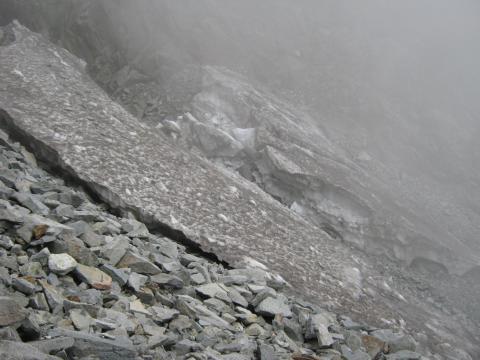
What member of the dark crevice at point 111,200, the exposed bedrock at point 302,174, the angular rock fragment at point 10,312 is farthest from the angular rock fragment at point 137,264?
the exposed bedrock at point 302,174

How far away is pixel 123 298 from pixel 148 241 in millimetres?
1810

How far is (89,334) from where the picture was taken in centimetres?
357

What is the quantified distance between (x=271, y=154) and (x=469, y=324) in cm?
692

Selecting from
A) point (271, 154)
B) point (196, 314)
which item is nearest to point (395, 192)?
point (271, 154)

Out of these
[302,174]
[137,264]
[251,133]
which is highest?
[251,133]

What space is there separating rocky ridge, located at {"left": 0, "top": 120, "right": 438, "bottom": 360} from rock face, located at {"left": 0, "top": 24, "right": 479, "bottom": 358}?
0.06 feet

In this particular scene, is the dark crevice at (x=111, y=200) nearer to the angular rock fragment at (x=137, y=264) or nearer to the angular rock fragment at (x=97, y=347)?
the angular rock fragment at (x=137, y=264)

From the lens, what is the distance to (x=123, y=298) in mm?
4539

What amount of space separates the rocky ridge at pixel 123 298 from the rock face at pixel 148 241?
0.06 ft

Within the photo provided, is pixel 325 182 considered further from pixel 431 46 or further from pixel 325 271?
pixel 431 46

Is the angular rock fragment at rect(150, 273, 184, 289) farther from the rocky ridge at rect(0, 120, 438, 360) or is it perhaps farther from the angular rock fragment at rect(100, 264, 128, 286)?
the angular rock fragment at rect(100, 264, 128, 286)

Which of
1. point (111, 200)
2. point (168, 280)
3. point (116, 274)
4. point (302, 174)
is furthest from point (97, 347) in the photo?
point (302, 174)

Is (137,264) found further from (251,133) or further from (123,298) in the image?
(251,133)

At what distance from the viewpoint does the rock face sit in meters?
4.42
